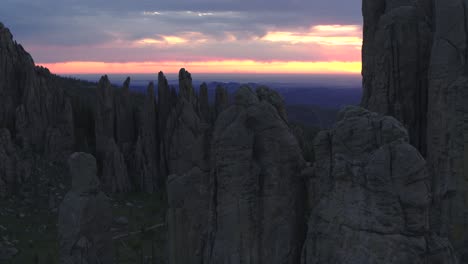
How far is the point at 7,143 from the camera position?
3762 centimetres

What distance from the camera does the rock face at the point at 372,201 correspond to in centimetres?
1098

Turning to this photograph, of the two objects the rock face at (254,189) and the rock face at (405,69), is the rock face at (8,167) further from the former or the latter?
the rock face at (405,69)

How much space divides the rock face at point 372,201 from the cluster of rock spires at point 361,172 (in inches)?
0.9

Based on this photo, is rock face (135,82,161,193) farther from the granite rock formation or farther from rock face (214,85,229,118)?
the granite rock formation

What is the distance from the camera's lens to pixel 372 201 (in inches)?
444

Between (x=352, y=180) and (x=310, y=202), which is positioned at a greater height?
(x=352, y=180)

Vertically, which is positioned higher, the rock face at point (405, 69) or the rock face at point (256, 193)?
the rock face at point (405, 69)

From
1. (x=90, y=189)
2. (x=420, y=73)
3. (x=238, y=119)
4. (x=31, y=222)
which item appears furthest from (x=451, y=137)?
(x=31, y=222)

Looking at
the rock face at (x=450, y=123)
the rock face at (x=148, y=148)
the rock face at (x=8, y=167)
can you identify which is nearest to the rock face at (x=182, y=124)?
the rock face at (x=148, y=148)

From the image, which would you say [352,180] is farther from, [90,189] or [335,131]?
[90,189]

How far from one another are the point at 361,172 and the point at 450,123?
905cm

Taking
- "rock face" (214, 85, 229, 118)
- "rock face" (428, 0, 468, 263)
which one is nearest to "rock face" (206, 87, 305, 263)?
"rock face" (428, 0, 468, 263)

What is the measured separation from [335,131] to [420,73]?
10706mm

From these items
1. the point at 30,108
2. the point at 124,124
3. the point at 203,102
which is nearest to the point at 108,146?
the point at 124,124
